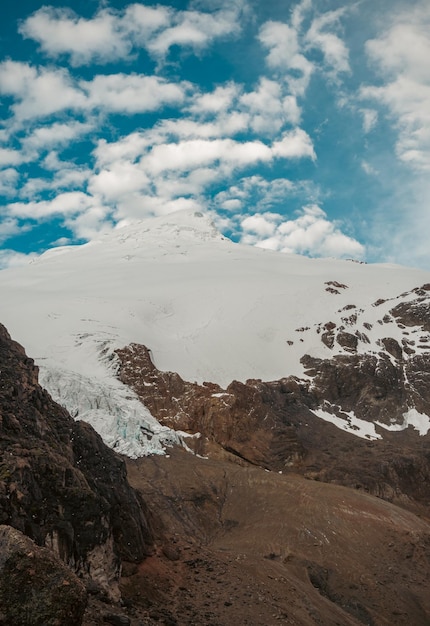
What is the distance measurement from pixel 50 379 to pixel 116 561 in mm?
41103

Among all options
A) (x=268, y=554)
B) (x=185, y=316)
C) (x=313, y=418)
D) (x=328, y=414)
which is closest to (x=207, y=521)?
(x=268, y=554)

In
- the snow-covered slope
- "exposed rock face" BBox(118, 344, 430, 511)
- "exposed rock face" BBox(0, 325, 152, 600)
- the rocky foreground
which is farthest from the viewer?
the snow-covered slope

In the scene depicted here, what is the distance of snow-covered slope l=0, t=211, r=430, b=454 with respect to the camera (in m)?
73.5

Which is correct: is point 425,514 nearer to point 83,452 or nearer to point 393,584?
point 393,584

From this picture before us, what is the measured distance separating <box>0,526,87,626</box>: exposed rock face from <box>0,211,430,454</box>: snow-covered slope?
44.9 meters

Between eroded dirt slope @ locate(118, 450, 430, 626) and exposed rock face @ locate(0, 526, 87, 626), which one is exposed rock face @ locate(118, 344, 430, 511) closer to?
eroded dirt slope @ locate(118, 450, 430, 626)

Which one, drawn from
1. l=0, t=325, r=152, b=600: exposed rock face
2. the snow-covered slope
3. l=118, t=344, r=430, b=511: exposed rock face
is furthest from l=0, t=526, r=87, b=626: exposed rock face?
l=118, t=344, r=430, b=511: exposed rock face

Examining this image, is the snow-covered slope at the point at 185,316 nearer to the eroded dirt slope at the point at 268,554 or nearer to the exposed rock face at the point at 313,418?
the exposed rock face at the point at 313,418

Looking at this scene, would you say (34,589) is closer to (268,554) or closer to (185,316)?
(268,554)

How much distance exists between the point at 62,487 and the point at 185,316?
81894 millimetres

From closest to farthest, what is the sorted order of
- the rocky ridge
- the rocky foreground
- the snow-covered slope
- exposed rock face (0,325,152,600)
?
the rocky foreground, exposed rock face (0,325,152,600), the rocky ridge, the snow-covered slope

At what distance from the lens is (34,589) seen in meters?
10.7

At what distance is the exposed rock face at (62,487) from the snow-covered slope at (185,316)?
85.1ft

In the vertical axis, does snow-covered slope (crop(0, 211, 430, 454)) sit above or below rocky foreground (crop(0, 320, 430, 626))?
above
